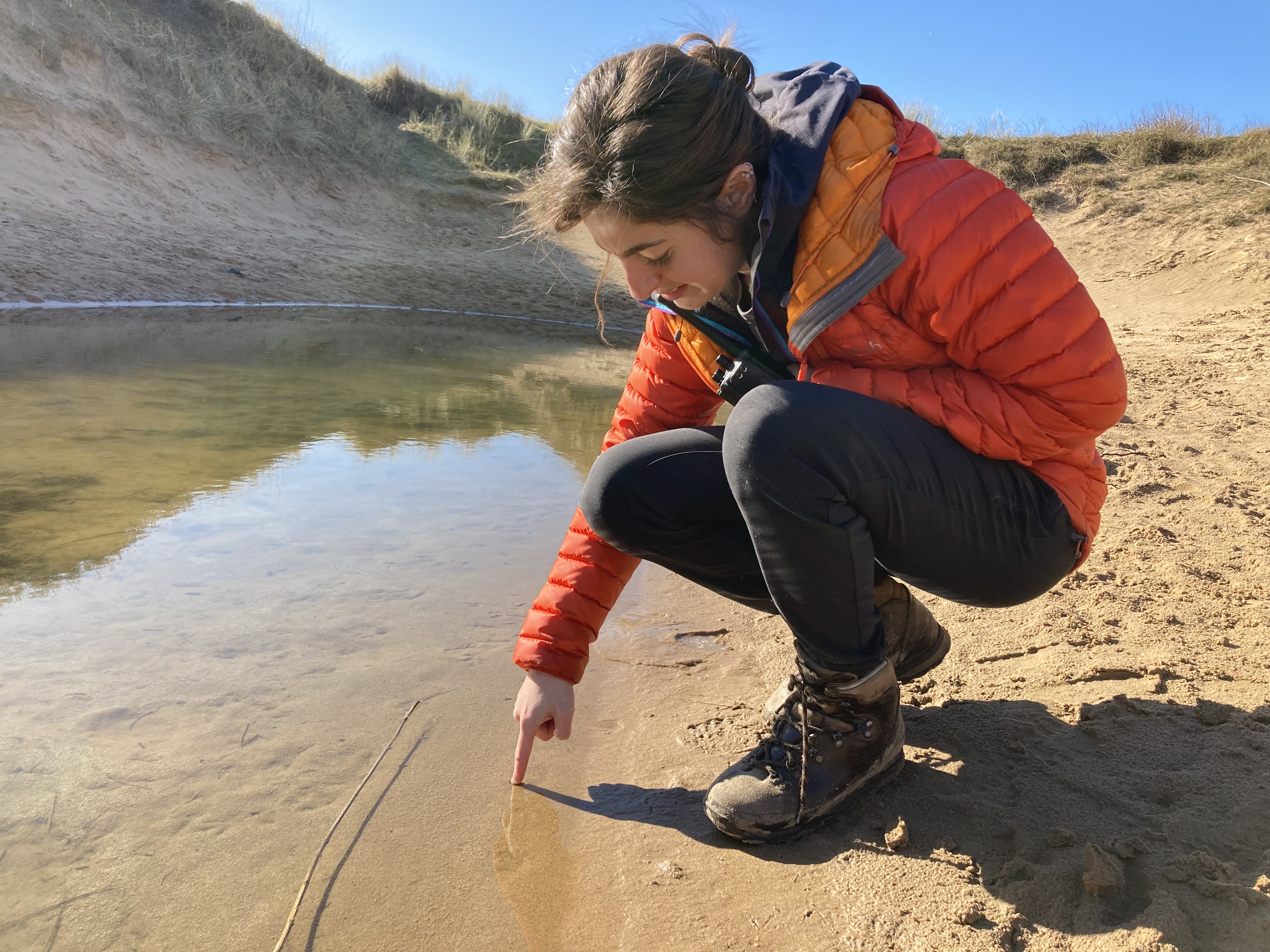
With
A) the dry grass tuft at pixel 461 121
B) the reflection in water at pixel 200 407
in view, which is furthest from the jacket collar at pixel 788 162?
the dry grass tuft at pixel 461 121

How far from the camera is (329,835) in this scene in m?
1.34

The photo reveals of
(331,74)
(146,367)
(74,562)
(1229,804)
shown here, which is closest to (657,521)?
(1229,804)

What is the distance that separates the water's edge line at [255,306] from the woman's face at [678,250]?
6.92m

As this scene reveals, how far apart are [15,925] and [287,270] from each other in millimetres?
9409

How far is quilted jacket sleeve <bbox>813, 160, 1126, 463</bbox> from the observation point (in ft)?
3.97

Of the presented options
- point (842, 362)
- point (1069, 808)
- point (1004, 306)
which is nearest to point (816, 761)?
point (1069, 808)

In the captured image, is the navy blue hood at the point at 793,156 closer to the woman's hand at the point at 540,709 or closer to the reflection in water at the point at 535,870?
the woman's hand at the point at 540,709

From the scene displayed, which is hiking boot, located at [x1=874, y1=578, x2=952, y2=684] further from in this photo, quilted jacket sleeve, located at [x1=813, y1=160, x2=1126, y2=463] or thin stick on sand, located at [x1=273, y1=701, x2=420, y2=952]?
thin stick on sand, located at [x1=273, y1=701, x2=420, y2=952]

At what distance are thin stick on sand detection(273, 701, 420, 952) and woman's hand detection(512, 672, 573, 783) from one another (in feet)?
0.85

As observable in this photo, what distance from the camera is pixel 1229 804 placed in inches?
47.1

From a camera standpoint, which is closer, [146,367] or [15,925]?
[15,925]

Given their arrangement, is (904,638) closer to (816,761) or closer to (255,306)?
(816,761)

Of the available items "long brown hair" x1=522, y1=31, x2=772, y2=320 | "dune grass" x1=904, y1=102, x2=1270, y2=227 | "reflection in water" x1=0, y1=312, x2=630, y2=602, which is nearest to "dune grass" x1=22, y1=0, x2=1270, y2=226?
"dune grass" x1=904, y1=102, x2=1270, y2=227

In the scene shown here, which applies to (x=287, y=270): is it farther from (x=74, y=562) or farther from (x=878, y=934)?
(x=878, y=934)
